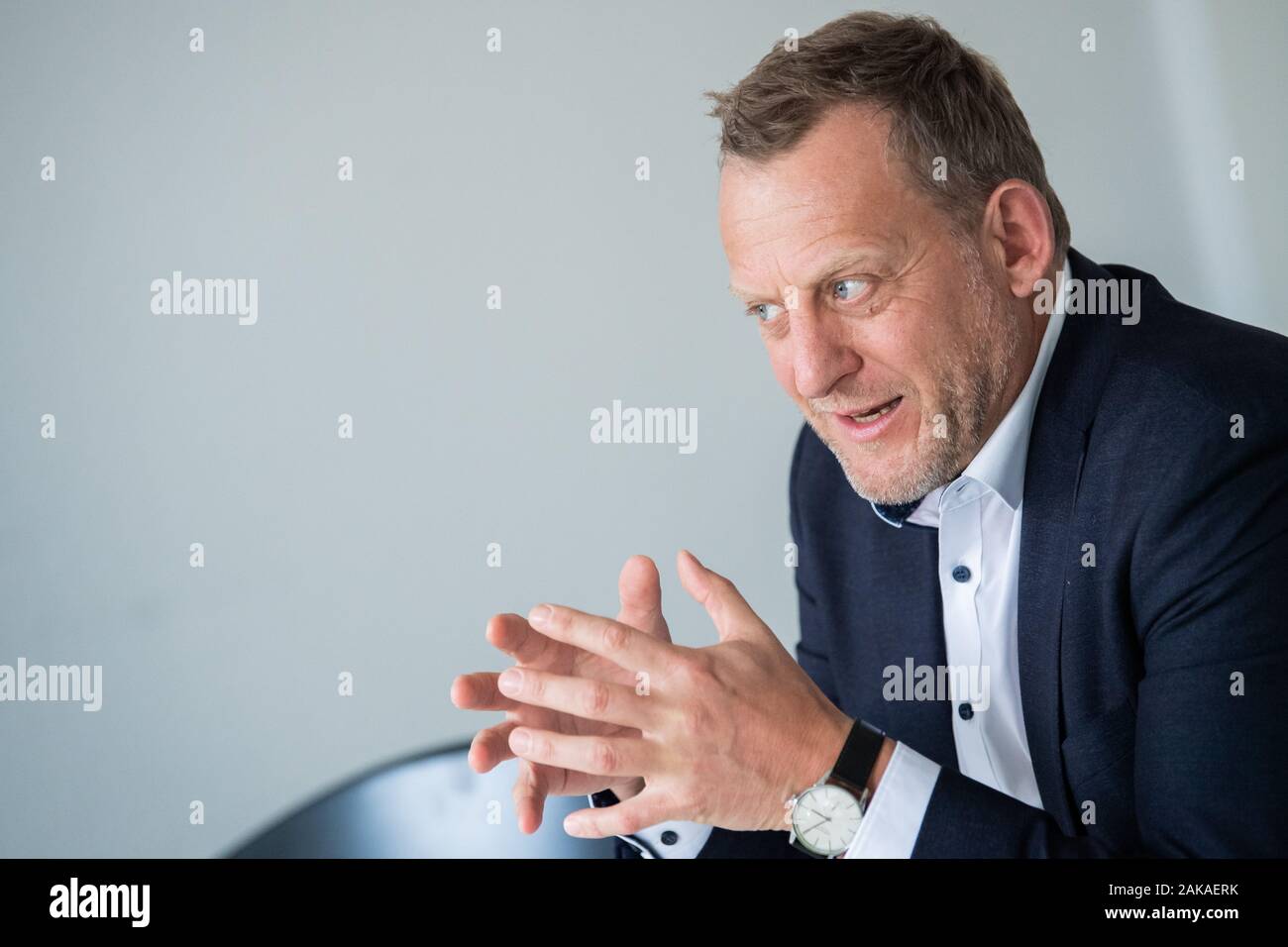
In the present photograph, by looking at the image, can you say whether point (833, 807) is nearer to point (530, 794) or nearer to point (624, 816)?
point (624, 816)

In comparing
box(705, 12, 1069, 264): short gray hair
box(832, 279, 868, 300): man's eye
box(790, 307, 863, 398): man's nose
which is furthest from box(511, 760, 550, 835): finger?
box(705, 12, 1069, 264): short gray hair

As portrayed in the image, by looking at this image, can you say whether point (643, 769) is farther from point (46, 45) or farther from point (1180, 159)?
point (46, 45)

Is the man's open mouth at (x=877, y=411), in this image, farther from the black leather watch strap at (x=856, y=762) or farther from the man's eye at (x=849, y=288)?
the black leather watch strap at (x=856, y=762)

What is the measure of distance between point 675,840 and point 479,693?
1.13 ft

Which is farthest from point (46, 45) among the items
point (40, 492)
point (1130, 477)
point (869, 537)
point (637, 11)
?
point (1130, 477)

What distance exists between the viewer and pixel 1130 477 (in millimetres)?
1254

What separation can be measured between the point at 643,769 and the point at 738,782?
96 millimetres

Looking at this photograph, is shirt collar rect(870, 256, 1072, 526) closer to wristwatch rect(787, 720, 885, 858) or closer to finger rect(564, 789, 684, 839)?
wristwatch rect(787, 720, 885, 858)

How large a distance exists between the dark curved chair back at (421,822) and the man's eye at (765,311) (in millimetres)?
688

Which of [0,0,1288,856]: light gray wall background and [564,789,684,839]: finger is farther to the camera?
[0,0,1288,856]: light gray wall background

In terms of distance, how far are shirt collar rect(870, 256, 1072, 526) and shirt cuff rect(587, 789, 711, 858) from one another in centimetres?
57

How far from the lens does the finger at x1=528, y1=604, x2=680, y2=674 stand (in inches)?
40.6
